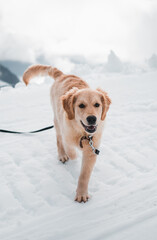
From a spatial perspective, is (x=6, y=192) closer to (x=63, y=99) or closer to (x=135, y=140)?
(x=63, y=99)

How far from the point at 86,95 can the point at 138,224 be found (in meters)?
1.35

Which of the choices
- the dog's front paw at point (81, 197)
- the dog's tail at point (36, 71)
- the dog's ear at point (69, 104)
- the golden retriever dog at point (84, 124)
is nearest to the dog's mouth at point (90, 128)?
the golden retriever dog at point (84, 124)

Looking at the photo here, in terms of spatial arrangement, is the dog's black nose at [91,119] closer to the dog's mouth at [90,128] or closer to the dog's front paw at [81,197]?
the dog's mouth at [90,128]

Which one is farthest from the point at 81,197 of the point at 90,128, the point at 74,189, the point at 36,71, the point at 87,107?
the point at 36,71

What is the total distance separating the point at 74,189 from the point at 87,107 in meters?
0.95

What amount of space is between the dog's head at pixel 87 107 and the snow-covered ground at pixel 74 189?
0.76 meters

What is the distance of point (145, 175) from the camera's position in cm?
259

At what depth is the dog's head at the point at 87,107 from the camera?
2.16 m

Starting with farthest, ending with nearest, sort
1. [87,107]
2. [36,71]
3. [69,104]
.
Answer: [36,71]
[69,104]
[87,107]

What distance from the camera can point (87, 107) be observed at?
2.24 metres

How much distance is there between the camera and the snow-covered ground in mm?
1854

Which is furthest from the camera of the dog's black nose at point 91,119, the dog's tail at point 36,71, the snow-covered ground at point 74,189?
the dog's tail at point 36,71

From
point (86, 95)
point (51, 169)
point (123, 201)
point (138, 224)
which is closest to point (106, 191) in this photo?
point (123, 201)

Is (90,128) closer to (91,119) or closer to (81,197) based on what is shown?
(91,119)
